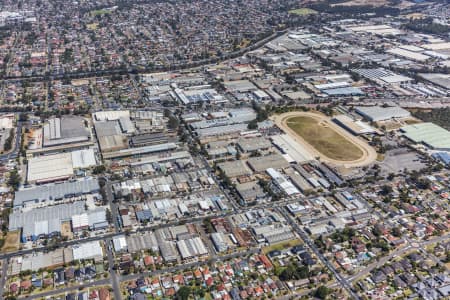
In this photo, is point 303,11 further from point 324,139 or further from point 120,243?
point 120,243

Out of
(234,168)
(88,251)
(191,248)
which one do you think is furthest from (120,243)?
(234,168)

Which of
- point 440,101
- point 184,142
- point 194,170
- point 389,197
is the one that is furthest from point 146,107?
point 440,101

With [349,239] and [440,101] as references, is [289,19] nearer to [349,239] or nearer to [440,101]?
[440,101]

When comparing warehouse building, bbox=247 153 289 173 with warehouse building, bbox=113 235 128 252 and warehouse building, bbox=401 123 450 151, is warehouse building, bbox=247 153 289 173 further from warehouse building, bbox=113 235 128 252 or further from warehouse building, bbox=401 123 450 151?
warehouse building, bbox=401 123 450 151

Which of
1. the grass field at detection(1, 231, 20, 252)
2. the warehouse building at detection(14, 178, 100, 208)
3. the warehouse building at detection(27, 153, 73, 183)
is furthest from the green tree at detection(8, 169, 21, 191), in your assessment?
the grass field at detection(1, 231, 20, 252)

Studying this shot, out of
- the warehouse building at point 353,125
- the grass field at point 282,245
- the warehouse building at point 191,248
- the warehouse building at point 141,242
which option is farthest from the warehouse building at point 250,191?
the warehouse building at point 353,125

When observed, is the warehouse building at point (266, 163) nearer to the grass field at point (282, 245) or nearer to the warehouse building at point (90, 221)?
the grass field at point (282, 245)

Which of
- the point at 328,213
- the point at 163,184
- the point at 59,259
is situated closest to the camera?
the point at 59,259
